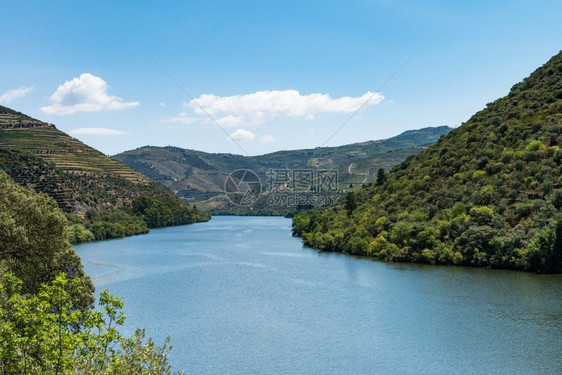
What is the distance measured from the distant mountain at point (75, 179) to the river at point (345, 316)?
234ft

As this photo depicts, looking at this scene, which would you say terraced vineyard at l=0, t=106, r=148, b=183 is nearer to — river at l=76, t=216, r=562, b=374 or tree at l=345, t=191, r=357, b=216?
tree at l=345, t=191, r=357, b=216

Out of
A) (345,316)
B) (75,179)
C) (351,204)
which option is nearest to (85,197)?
(75,179)

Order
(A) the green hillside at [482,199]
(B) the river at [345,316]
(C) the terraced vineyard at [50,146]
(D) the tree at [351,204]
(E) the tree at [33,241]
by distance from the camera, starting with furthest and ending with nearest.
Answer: (C) the terraced vineyard at [50,146]
(D) the tree at [351,204]
(A) the green hillside at [482,199]
(B) the river at [345,316]
(E) the tree at [33,241]

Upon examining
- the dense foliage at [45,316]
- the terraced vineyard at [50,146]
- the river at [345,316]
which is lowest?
the river at [345,316]

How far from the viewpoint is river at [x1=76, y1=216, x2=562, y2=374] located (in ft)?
111

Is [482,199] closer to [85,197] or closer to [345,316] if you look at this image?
[345,316]

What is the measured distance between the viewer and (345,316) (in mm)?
45531

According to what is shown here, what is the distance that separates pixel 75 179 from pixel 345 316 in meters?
134

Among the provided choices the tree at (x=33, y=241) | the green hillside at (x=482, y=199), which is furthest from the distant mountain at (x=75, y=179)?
the tree at (x=33, y=241)

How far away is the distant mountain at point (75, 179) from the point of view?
455 feet

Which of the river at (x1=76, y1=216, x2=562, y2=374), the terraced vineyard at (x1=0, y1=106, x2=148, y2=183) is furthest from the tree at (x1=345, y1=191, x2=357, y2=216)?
the terraced vineyard at (x1=0, y1=106, x2=148, y2=183)

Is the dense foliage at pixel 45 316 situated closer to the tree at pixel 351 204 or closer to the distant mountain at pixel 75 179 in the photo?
the tree at pixel 351 204

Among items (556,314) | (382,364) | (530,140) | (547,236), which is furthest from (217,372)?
(530,140)

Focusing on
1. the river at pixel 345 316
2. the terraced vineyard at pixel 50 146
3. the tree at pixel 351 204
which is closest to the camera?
the river at pixel 345 316
